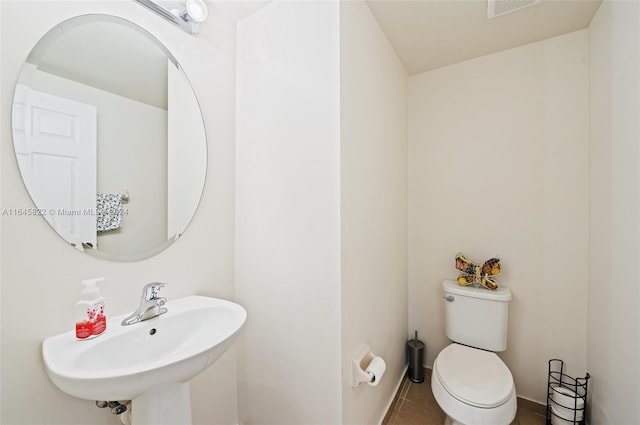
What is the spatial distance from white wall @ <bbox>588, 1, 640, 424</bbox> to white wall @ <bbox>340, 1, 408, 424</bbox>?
1.00m

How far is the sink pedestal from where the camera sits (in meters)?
0.84

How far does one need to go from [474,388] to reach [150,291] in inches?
60.5

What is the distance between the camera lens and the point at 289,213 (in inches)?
49.0

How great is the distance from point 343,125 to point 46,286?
1179mm

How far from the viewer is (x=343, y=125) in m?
1.12

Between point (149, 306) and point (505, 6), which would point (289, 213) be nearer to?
point (149, 306)

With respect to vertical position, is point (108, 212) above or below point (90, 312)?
above

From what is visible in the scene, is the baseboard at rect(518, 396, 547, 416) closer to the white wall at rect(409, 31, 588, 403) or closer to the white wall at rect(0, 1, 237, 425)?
the white wall at rect(409, 31, 588, 403)

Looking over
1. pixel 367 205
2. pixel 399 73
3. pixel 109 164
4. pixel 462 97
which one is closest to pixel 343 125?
pixel 367 205

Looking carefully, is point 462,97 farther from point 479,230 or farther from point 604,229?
point 604,229

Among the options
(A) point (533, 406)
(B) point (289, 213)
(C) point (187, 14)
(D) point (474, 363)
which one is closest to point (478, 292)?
(D) point (474, 363)

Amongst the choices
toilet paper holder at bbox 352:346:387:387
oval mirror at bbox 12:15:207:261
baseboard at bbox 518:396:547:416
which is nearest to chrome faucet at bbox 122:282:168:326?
oval mirror at bbox 12:15:207:261

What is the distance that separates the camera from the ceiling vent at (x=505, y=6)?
1.33 metres

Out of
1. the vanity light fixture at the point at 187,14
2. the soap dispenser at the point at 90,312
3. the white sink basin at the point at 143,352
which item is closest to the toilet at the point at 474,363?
the white sink basin at the point at 143,352
